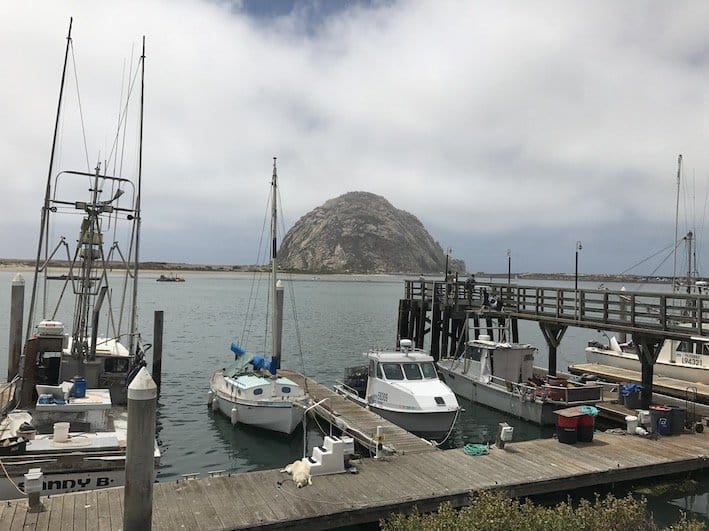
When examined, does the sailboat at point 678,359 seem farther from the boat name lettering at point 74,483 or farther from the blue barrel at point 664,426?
the boat name lettering at point 74,483

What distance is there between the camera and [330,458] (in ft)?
39.8

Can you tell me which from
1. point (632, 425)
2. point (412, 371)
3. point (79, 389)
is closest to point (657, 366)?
point (632, 425)

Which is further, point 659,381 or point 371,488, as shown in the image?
point 659,381

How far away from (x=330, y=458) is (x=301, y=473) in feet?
2.69

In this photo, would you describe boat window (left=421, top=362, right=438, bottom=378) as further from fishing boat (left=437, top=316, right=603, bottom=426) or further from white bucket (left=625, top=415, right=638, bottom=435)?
white bucket (left=625, top=415, right=638, bottom=435)

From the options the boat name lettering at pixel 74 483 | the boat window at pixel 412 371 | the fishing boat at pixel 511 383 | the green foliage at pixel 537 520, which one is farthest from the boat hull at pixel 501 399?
the boat name lettering at pixel 74 483

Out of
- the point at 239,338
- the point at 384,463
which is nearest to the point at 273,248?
the point at 384,463

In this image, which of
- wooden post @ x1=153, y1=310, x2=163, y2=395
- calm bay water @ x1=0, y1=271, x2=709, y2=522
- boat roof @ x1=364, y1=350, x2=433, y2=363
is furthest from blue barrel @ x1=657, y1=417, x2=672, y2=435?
wooden post @ x1=153, y1=310, x2=163, y2=395

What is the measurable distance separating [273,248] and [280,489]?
11.6 metres

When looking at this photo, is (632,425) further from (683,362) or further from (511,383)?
(683,362)

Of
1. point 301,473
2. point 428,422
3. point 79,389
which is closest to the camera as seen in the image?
point 301,473

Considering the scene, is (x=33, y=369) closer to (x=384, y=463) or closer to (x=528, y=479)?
(x=384, y=463)

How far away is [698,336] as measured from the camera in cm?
1723

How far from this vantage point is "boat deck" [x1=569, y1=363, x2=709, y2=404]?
21.4 meters
